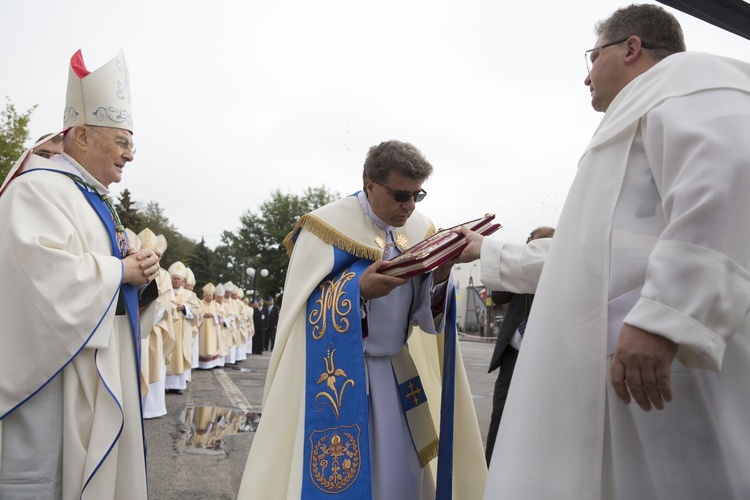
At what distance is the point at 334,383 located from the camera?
120 inches

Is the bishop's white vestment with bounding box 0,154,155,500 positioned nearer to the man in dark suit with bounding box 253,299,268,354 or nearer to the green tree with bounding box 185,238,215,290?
the man in dark suit with bounding box 253,299,268,354

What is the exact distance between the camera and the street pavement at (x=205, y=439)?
204 inches

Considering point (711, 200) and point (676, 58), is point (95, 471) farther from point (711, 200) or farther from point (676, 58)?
point (676, 58)

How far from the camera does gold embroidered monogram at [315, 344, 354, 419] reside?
302 centimetres

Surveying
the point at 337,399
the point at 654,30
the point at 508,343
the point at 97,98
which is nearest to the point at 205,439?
the point at 508,343

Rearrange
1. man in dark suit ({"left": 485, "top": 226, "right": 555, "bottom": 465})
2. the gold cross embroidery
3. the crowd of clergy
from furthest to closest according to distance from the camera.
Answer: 1. the crowd of clergy
2. man in dark suit ({"left": 485, "top": 226, "right": 555, "bottom": 465})
3. the gold cross embroidery

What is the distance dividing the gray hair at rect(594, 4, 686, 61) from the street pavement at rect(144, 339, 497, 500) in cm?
423

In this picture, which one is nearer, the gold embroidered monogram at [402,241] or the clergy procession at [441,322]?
the clergy procession at [441,322]

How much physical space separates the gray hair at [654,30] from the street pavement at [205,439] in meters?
4.23

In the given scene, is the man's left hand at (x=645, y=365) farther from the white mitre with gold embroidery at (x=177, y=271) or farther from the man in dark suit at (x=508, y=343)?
the white mitre with gold embroidery at (x=177, y=271)

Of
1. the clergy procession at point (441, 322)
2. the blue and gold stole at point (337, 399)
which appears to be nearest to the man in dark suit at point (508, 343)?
the clergy procession at point (441, 322)

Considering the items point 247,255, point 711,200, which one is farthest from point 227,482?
point 247,255

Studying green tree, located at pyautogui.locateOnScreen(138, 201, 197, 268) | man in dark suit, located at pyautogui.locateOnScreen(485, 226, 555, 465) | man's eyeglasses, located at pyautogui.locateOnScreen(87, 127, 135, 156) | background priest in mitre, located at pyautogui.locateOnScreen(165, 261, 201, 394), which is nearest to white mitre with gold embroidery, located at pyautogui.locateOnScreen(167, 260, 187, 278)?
background priest in mitre, located at pyautogui.locateOnScreen(165, 261, 201, 394)

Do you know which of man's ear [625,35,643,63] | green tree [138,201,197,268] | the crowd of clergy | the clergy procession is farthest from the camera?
green tree [138,201,197,268]
